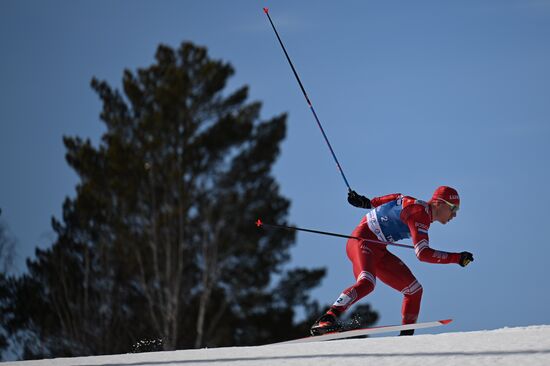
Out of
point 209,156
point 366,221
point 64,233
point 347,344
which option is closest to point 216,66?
point 209,156

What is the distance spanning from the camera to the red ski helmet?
7.72m

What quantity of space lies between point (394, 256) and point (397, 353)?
254cm

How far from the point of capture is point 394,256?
8008mm

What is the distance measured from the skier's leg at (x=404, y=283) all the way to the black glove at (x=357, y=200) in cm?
68

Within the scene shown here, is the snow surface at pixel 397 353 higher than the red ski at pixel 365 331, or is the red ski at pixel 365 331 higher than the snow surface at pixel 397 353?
the red ski at pixel 365 331

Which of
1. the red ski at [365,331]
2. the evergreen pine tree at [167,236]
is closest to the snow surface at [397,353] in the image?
the red ski at [365,331]

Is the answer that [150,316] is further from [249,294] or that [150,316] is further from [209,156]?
[209,156]

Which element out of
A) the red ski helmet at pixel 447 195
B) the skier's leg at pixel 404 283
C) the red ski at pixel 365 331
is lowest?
the red ski at pixel 365 331

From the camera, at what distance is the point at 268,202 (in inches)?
1107

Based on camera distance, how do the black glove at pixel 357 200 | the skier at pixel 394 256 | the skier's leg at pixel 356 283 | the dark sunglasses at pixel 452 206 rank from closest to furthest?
the skier's leg at pixel 356 283
the skier at pixel 394 256
the dark sunglasses at pixel 452 206
the black glove at pixel 357 200

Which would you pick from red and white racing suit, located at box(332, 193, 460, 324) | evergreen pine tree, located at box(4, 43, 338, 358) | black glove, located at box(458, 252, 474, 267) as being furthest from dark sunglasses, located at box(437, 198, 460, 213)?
evergreen pine tree, located at box(4, 43, 338, 358)

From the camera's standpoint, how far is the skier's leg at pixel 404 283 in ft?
25.7

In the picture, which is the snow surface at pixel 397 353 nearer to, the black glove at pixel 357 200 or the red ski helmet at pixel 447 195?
the red ski helmet at pixel 447 195

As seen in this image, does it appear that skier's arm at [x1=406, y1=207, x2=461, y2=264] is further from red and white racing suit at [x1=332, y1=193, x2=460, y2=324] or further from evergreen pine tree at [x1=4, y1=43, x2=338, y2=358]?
evergreen pine tree at [x1=4, y1=43, x2=338, y2=358]
